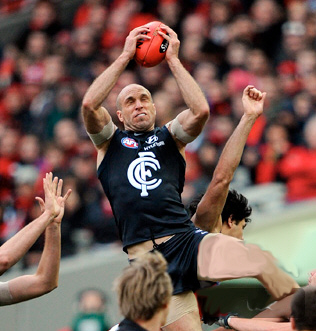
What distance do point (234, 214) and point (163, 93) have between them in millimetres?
4456

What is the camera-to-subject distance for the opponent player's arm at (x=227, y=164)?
5820 millimetres

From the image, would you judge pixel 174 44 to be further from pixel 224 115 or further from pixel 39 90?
pixel 39 90

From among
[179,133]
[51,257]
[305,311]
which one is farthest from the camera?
[179,133]

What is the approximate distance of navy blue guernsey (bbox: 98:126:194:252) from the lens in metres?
5.48

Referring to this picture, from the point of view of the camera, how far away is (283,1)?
10.7 metres

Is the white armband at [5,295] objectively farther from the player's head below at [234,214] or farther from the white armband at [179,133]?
the player's head below at [234,214]

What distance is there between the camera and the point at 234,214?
6238 mm

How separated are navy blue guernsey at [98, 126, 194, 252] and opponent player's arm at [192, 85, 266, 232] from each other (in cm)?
28

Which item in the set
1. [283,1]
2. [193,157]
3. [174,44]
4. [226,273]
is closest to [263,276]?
[226,273]

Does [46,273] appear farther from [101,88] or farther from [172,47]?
[172,47]

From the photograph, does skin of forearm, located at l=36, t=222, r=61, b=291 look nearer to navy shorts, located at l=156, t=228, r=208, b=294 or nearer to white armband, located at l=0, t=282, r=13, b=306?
white armband, located at l=0, t=282, r=13, b=306

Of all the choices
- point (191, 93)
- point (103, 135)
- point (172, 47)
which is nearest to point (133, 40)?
point (172, 47)

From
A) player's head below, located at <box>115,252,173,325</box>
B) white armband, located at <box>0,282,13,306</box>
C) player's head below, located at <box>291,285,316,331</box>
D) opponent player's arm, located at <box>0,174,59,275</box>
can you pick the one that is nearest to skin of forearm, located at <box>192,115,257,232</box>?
opponent player's arm, located at <box>0,174,59,275</box>

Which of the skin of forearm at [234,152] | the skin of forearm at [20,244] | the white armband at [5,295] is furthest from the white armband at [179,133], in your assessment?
the white armband at [5,295]
